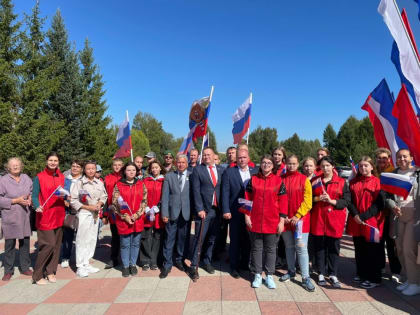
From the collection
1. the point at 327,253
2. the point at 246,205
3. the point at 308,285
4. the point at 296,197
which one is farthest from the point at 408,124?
the point at 308,285

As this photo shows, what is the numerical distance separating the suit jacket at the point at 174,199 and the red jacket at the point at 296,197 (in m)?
1.69

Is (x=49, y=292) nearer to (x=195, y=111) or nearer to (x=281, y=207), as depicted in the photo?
(x=281, y=207)

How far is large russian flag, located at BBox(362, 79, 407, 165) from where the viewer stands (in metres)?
5.66

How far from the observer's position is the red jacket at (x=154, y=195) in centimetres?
500

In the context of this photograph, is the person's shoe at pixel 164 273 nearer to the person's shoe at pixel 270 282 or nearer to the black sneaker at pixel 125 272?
the black sneaker at pixel 125 272

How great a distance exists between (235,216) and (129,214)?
1.81 metres

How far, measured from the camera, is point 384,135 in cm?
586

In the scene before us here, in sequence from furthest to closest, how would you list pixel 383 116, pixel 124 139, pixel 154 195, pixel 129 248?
pixel 124 139
pixel 383 116
pixel 154 195
pixel 129 248

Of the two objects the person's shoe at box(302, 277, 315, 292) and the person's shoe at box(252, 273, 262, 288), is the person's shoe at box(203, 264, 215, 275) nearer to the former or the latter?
the person's shoe at box(252, 273, 262, 288)

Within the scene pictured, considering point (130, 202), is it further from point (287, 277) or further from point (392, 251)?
point (392, 251)

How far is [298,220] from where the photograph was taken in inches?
163

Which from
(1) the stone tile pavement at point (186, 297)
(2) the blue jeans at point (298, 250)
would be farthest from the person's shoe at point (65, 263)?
(2) the blue jeans at point (298, 250)

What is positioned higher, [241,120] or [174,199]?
[241,120]

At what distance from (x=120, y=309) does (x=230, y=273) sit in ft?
6.11
